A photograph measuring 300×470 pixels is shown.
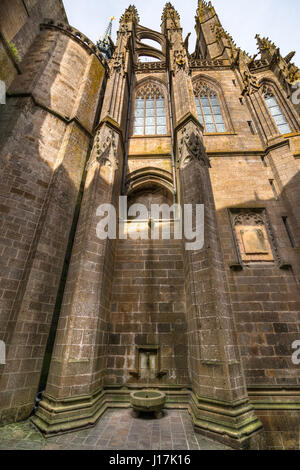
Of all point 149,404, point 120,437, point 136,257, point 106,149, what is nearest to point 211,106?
point 106,149

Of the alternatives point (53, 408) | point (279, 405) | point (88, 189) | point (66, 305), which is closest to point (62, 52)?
point (88, 189)

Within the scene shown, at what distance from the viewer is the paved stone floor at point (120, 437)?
10.1 feet

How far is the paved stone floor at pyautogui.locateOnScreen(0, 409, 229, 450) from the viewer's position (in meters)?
3.08

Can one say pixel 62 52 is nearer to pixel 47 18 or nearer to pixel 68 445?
pixel 47 18

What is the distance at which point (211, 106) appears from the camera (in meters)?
10.9

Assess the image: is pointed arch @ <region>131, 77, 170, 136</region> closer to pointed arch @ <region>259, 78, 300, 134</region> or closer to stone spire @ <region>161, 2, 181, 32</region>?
stone spire @ <region>161, 2, 181, 32</region>

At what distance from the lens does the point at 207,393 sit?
392 cm

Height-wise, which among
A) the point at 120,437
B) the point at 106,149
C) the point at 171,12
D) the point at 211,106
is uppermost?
the point at 171,12

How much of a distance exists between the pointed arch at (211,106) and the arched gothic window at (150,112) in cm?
203

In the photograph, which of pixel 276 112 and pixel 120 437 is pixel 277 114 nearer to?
pixel 276 112

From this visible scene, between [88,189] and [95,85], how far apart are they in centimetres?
708

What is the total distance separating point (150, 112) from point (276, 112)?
646 cm

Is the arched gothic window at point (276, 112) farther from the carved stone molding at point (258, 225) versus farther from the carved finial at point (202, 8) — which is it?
the carved finial at point (202, 8)

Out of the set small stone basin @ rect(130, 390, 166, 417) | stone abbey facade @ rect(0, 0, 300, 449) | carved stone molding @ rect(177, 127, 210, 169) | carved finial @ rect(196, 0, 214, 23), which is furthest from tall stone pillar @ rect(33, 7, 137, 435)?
carved finial @ rect(196, 0, 214, 23)
